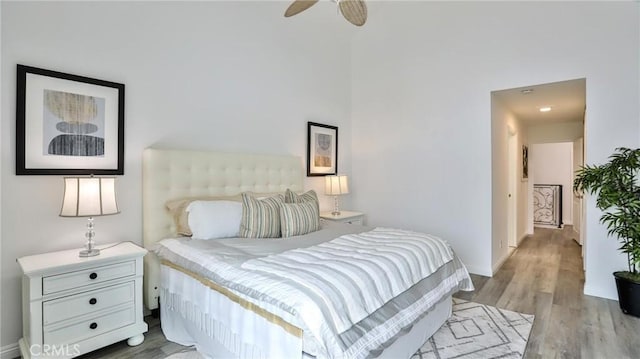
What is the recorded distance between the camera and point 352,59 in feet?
17.2

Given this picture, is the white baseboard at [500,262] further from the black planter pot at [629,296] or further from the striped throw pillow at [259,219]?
the striped throw pillow at [259,219]

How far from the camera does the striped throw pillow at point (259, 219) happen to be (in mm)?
2742

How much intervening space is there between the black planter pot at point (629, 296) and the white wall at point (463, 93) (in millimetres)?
363

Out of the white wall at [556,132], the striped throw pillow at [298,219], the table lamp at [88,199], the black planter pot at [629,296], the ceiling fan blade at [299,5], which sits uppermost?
the ceiling fan blade at [299,5]

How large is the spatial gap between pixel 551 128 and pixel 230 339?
23.3 feet

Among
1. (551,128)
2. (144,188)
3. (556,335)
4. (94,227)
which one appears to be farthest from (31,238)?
(551,128)

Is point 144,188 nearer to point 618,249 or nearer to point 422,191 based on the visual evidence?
point 422,191

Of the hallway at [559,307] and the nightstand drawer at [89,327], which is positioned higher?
the nightstand drawer at [89,327]

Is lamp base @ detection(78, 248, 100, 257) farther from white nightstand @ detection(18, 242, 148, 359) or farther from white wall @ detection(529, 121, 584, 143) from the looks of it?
A: white wall @ detection(529, 121, 584, 143)

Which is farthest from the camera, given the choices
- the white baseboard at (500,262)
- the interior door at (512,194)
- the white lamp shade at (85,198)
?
the interior door at (512,194)

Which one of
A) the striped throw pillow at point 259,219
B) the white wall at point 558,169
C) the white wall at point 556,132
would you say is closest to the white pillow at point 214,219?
the striped throw pillow at point 259,219

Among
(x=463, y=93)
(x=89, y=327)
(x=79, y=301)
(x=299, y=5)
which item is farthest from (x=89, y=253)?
(x=463, y=93)

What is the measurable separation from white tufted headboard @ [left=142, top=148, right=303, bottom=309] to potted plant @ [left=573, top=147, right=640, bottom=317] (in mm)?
3264

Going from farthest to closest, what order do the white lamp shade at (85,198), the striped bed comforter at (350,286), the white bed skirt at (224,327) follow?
the white lamp shade at (85,198) → the white bed skirt at (224,327) → the striped bed comforter at (350,286)
